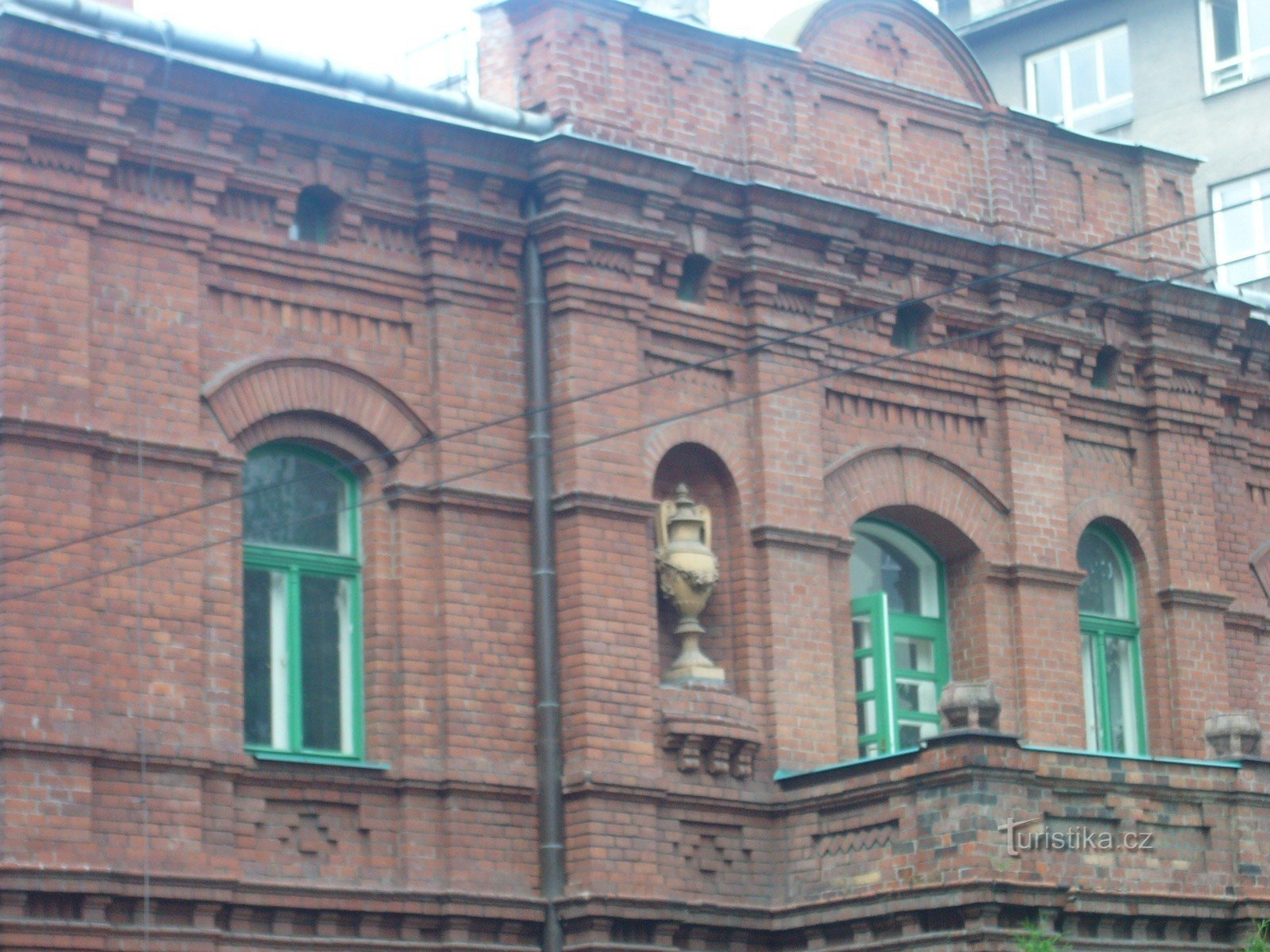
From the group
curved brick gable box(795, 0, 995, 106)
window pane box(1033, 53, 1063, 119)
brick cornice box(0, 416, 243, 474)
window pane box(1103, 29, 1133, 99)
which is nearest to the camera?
brick cornice box(0, 416, 243, 474)

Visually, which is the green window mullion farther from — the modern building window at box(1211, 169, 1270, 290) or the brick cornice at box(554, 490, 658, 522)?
the modern building window at box(1211, 169, 1270, 290)

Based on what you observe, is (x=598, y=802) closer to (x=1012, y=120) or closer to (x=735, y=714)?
(x=735, y=714)

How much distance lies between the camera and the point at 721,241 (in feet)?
77.0

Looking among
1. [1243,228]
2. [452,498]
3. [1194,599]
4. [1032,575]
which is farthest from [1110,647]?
[1243,228]

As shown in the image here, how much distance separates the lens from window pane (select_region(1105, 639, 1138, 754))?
25.8 m

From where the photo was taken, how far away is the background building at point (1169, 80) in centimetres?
3809

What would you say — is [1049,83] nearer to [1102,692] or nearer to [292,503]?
[1102,692]

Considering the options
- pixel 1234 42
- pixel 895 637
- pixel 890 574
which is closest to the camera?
A: pixel 895 637

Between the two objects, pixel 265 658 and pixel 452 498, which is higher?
pixel 452 498

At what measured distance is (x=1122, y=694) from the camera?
25891 millimetres

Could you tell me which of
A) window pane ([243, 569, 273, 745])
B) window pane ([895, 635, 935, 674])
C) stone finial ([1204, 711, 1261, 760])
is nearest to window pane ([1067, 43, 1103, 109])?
window pane ([895, 635, 935, 674])

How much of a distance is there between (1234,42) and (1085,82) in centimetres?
253

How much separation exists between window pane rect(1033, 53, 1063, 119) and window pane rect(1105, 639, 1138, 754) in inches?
622

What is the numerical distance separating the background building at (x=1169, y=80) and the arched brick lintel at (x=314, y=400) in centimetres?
1773
